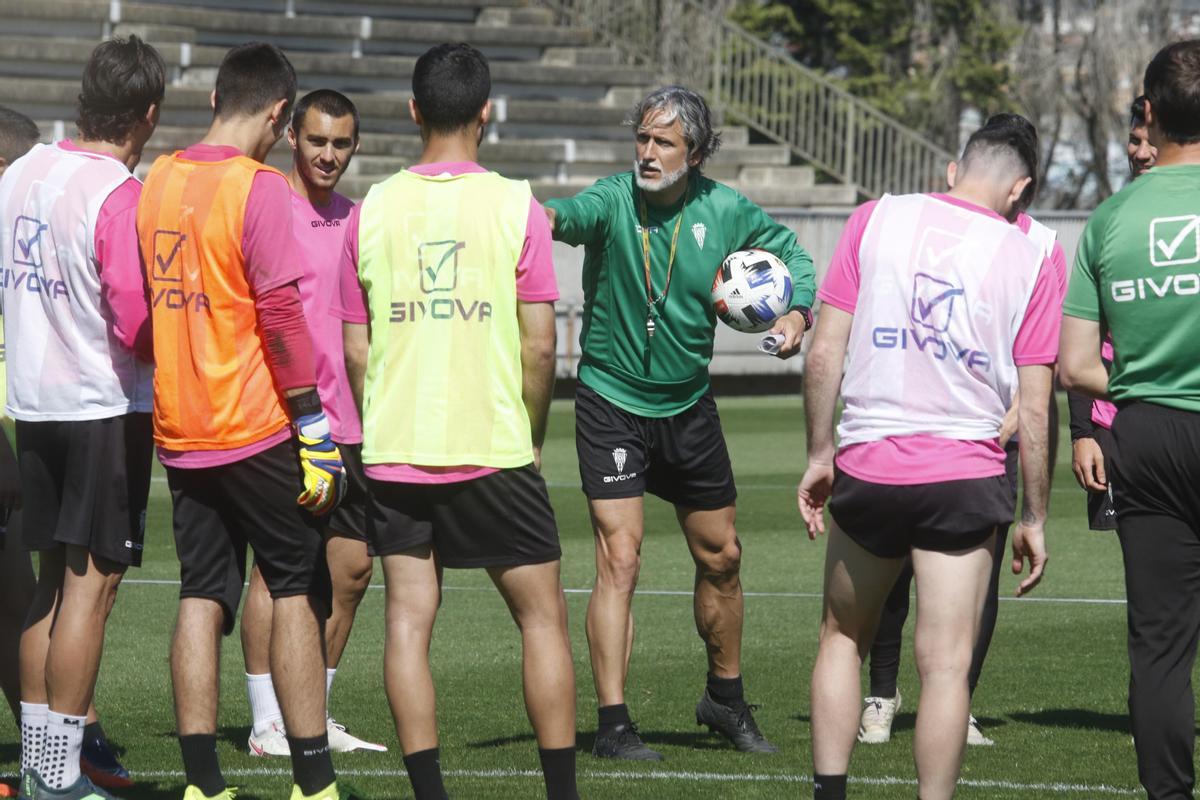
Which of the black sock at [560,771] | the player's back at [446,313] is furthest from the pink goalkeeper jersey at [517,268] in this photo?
the black sock at [560,771]

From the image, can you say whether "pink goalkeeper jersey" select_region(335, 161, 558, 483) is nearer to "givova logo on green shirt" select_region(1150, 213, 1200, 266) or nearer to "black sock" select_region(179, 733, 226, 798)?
"black sock" select_region(179, 733, 226, 798)

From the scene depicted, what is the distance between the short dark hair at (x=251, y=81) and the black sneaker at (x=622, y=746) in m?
2.51

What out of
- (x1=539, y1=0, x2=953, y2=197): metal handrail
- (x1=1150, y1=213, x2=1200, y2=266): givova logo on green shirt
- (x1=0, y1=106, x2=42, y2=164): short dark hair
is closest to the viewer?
(x1=1150, y1=213, x2=1200, y2=266): givova logo on green shirt

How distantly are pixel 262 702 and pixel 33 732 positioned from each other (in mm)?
1071

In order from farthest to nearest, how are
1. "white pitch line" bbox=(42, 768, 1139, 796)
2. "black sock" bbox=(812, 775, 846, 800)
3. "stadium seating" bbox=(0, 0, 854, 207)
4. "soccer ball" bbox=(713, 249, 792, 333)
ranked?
"stadium seating" bbox=(0, 0, 854, 207) → "soccer ball" bbox=(713, 249, 792, 333) → "white pitch line" bbox=(42, 768, 1139, 796) → "black sock" bbox=(812, 775, 846, 800)

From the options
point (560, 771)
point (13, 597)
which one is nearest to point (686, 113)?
point (560, 771)

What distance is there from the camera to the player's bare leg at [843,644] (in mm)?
5180

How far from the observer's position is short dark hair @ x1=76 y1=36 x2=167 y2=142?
18.0 feet

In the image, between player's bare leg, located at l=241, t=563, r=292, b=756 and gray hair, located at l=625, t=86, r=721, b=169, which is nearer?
player's bare leg, located at l=241, t=563, r=292, b=756

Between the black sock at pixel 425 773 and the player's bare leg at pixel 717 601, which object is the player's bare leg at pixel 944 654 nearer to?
the black sock at pixel 425 773

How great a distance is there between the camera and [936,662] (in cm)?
509

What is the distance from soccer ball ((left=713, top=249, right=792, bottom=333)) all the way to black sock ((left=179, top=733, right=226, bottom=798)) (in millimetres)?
2545

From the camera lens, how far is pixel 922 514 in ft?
16.6

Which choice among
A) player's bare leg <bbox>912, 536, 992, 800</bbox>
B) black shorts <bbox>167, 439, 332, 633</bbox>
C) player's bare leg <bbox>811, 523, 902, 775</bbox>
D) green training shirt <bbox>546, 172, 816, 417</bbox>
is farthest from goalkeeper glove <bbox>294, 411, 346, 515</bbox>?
green training shirt <bbox>546, 172, 816, 417</bbox>
